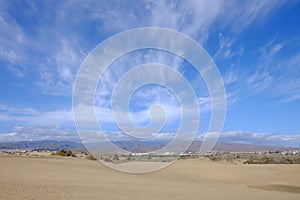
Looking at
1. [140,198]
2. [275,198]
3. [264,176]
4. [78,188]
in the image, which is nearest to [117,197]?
[140,198]

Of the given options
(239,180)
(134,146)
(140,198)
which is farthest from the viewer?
(134,146)

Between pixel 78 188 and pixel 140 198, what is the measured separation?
370 cm

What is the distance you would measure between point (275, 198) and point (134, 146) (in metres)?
49.9

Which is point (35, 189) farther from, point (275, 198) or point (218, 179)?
point (218, 179)

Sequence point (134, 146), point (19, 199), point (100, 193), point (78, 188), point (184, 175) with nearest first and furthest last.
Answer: point (19, 199) < point (100, 193) < point (78, 188) < point (184, 175) < point (134, 146)

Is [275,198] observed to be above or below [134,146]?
below

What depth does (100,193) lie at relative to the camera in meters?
14.3

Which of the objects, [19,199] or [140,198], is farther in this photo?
[140,198]

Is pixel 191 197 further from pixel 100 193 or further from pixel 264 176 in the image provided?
pixel 264 176

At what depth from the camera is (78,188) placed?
1538cm

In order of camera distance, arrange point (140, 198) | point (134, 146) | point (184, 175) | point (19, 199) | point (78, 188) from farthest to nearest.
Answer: point (134, 146), point (184, 175), point (78, 188), point (140, 198), point (19, 199)

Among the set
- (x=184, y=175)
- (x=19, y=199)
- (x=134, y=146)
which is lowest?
(x=19, y=199)

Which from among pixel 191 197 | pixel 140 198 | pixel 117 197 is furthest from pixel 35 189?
pixel 191 197

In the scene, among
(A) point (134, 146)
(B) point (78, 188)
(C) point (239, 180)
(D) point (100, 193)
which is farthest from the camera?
(A) point (134, 146)
